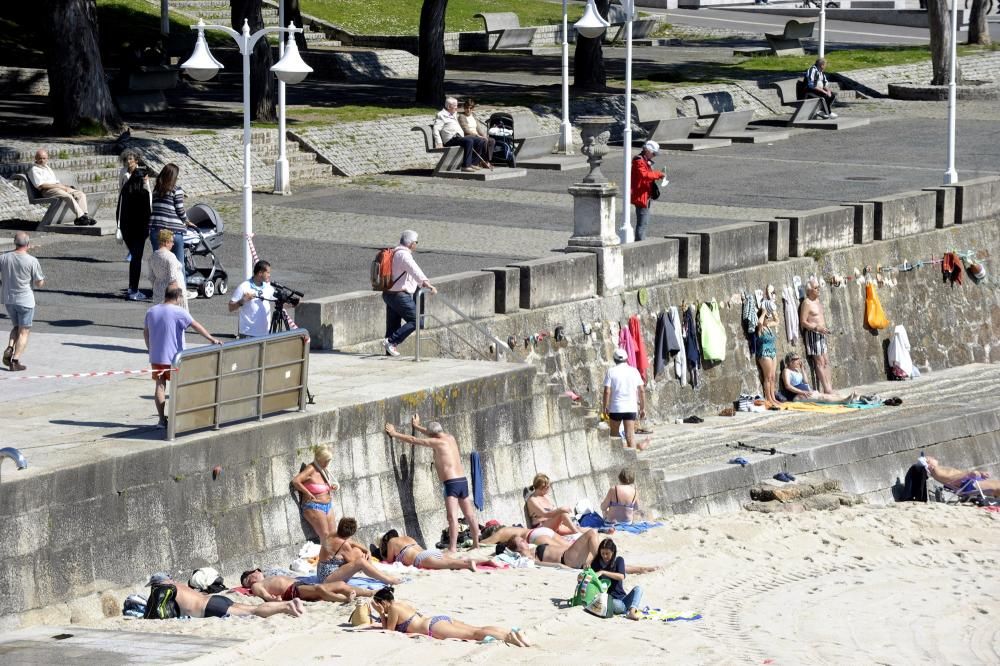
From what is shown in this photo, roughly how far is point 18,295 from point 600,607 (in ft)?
20.8

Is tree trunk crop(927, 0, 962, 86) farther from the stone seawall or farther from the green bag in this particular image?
the green bag

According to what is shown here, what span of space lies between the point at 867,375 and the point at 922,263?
2.21 meters

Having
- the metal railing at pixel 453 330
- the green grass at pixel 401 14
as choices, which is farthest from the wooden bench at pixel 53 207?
the green grass at pixel 401 14

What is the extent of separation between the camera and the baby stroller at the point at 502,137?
3328 centimetres

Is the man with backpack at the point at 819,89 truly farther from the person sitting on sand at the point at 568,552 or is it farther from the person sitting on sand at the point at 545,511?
the person sitting on sand at the point at 568,552

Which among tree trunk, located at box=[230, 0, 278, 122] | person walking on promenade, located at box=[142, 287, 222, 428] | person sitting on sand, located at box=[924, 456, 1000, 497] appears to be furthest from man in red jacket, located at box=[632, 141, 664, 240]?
person walking on promenade, located at box=[142, 287, 222, 428]

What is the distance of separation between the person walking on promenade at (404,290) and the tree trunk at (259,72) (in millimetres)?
14650

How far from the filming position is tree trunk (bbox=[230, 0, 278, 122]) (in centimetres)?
3331

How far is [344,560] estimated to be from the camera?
1546cm

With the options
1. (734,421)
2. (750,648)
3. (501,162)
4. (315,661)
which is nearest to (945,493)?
(734,421)

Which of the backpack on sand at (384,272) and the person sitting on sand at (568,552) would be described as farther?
the backpack on sand at (384,272)

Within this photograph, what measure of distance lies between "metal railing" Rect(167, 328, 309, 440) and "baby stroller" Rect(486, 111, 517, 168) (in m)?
17.2

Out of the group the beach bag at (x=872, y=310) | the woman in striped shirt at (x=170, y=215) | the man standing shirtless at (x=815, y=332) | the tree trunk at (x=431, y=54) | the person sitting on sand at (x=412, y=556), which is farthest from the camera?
the tree trunk at (x=431, y=54)

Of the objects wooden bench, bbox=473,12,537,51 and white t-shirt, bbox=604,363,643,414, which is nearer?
white t-shirt, bbox=604,363,643,414
